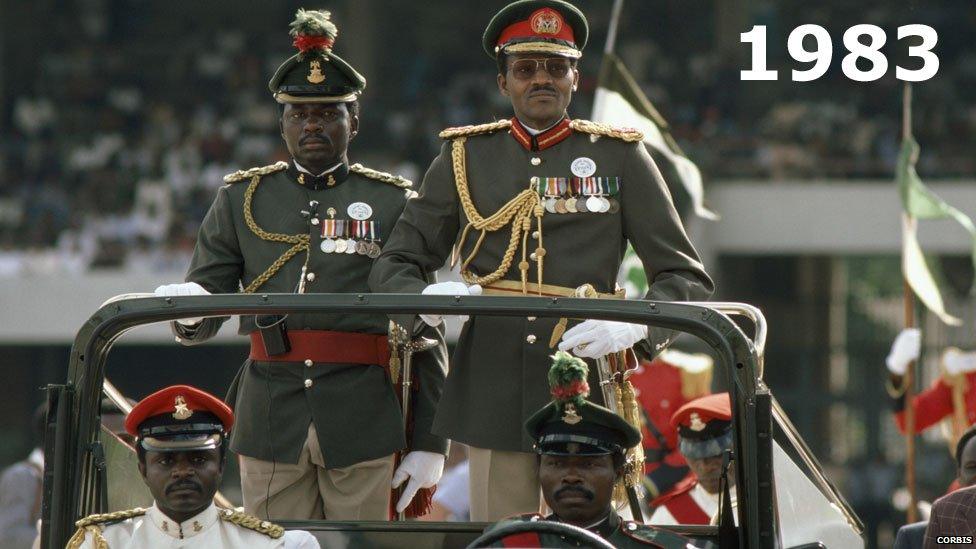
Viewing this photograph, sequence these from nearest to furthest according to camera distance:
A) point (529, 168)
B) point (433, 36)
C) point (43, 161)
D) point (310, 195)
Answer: point (529, 168)
point (310, 195)
point (43, 161)
point (433, 36)

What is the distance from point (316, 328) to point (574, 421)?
1065 millimetres

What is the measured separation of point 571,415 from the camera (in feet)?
13.7

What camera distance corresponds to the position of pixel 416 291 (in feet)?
15.0

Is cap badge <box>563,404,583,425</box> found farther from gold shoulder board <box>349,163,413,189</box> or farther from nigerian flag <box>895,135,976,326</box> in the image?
nigerian flag <box>895,135,976,326</box>

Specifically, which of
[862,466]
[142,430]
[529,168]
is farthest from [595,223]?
[862,466]

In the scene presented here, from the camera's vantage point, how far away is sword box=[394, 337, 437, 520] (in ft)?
16.4

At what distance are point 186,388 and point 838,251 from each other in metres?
15.2

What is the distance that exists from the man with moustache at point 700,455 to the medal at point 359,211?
1.70 meters

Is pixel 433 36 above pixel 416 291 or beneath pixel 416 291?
above

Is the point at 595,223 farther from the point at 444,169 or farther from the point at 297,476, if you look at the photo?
the point at 297,476

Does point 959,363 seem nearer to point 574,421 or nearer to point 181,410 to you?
point 574,421

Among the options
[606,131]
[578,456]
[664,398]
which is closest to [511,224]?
[606,131]

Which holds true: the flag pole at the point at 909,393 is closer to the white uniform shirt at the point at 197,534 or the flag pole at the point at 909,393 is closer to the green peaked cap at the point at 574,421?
the green peaked cap at the point at 574,421

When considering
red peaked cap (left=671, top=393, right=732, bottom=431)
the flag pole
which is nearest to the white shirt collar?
red peaked cap (left=671, top=393, right=732, bottom=431)
